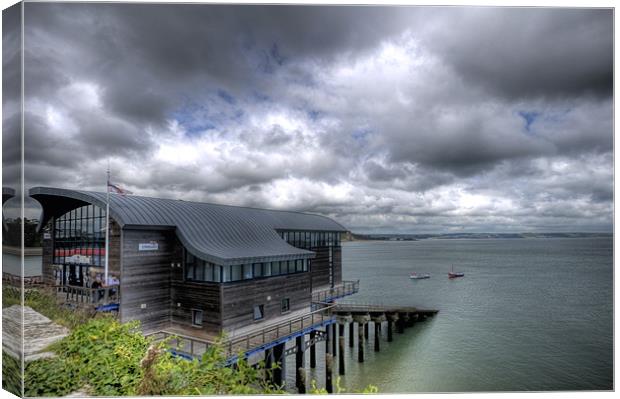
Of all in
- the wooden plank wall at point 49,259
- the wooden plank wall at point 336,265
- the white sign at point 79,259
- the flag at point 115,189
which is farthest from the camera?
the wooden plank wall at point 336,265

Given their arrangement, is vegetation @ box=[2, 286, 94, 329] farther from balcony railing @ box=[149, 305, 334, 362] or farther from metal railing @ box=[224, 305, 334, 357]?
metal railing @ box=[224, 305, 334, 357]

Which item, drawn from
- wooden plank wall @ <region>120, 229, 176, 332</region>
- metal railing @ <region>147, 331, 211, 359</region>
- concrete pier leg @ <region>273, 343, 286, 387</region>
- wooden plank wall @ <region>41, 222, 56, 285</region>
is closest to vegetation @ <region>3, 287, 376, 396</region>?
metal railing @ <region>147, 331, 211, 359</region>

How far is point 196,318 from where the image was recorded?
1502cm

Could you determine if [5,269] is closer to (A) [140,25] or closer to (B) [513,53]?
(A) [140,25]

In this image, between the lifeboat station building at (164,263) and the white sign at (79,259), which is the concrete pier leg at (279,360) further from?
the white sign at (79,259)

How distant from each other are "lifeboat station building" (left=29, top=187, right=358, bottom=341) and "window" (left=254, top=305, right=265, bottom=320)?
5cm

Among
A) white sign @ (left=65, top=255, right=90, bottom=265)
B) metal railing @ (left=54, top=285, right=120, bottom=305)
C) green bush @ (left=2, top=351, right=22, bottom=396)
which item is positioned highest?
white sign @ (left=65, top=255, right=90, bottom=265)

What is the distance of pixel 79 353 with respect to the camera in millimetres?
8258

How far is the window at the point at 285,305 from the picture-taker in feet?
59.6

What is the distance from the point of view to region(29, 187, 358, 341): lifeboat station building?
46.8 feet

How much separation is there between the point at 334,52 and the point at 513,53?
5.38 meters

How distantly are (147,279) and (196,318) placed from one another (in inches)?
96.8

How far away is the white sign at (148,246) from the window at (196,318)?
294 cm

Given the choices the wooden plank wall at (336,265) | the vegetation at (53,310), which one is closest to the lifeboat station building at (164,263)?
the vegetation at (53,310)
